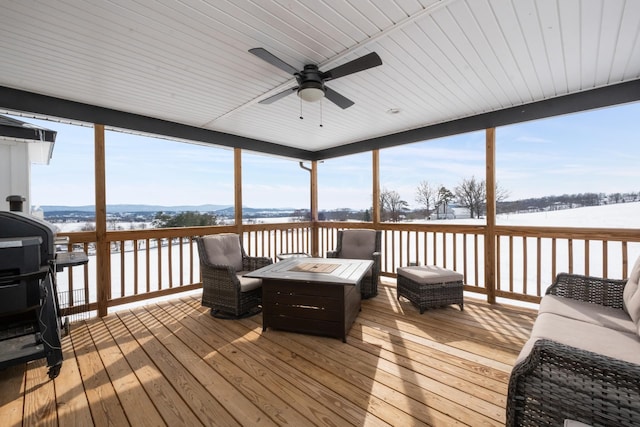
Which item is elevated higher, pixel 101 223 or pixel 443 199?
pixel 443 199

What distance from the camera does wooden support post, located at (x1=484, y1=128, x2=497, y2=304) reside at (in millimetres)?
3900

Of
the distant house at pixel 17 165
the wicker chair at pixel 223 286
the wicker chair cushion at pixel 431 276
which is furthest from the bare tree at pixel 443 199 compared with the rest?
the distant house at pixel 17 165

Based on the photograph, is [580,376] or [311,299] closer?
[580,376]

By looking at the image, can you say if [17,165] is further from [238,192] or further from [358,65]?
[358,65]

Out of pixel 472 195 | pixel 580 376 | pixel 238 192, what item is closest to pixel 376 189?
pixel 472 195

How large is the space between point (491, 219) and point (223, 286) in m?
3.85

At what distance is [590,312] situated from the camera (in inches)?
80.4

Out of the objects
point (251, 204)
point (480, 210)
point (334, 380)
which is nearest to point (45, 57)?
point (251, 204)

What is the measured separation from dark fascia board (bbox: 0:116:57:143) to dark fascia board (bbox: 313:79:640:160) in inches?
181

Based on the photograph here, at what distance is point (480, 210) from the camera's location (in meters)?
4.17

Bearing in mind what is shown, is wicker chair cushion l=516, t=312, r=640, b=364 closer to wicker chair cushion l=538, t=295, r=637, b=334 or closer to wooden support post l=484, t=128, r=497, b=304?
wicker chair cushion l=538, t=295, r=637, b=334

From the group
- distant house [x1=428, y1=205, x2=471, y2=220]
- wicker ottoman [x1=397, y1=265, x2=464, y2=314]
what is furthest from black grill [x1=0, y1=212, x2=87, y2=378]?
distant house [x1=428, y1=205, x2=471, y2=220]

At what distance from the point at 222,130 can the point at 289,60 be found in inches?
102

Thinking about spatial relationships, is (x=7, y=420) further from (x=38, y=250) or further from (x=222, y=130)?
A: (x=222, y=130)
